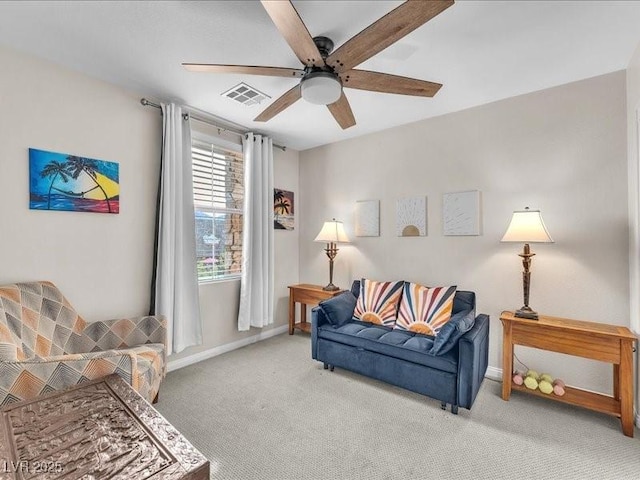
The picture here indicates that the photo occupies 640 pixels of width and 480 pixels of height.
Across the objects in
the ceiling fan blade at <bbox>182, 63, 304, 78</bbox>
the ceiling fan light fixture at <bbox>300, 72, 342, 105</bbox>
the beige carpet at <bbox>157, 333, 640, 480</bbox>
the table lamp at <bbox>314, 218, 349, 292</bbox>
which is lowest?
the beige carpet at <bbox>157, 333, 640, 480</bbox>

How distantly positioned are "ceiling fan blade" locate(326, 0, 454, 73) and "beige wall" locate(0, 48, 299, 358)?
200 centimetres

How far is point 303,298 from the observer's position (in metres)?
3.97

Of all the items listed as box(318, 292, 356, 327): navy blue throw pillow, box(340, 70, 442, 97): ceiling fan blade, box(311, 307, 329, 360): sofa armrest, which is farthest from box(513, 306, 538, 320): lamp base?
box(340, 70, 442, 97): ceiling fan blade

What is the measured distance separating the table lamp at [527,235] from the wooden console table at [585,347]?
0.13 metres

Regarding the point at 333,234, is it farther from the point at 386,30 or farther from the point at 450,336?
the point at 386,30

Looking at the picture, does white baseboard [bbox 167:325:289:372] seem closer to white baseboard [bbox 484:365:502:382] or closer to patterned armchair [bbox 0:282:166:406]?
patterned armchair [bbox 0:282:166:406]

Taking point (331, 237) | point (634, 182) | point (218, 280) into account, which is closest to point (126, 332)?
point (218, 280)

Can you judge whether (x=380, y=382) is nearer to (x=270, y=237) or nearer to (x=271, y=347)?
(x=271, y=347)

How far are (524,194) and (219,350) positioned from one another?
3.44 meters

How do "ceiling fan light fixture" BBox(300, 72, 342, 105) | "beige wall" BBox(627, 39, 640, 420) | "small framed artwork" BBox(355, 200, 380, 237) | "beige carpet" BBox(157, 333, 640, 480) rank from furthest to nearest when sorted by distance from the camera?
"small framed artwork" BBox(355, 200, 380, 237)
"beige wall" BBox(627, 39, 640, 420)
"ceiling fan light fixture" BBox(300, 72, 342, 105)
"beige carpet" BBox(157, 333, 640, 480)

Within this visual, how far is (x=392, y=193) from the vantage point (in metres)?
3.57

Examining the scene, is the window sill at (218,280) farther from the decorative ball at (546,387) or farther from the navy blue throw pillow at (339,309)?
the decorative ball at (546,387)

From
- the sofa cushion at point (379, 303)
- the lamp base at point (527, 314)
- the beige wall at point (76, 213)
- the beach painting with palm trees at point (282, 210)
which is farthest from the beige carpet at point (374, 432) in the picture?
the beach painting with palm trees at point (282, 210)

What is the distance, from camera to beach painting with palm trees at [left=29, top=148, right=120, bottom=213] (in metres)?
2.22
